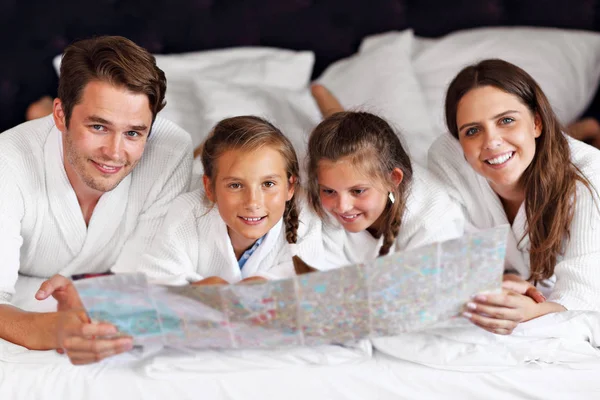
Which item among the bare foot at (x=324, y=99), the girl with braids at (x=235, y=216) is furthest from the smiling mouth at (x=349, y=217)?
the bare foot at (x=324, y=99)

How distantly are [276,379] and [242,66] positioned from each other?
1225mm

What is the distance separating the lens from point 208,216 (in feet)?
5.16

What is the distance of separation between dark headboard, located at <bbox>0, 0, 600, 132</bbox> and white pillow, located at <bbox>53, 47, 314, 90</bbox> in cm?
8

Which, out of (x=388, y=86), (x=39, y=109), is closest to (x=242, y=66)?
(x=388, y=86)

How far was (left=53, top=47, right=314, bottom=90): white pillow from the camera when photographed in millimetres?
2244

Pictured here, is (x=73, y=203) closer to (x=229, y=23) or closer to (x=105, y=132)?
(x=105, y=132)

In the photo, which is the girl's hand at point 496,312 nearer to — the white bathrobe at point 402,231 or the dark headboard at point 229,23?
the white bathrobe at point 402,231

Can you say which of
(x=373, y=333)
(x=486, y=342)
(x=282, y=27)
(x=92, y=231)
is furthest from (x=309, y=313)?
(x=282, y=27)

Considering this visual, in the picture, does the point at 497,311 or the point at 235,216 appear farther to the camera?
the point at 235,216

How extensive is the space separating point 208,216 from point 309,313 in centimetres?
40

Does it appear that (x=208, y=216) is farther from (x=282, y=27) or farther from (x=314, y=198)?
(x=282, y=27)

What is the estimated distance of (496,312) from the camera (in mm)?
1336

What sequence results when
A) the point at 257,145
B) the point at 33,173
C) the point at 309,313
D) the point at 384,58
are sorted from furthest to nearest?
the point at 384,58, the point at 33,173, the point at 257,145, the point at 309,313

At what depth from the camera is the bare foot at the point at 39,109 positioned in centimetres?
221
